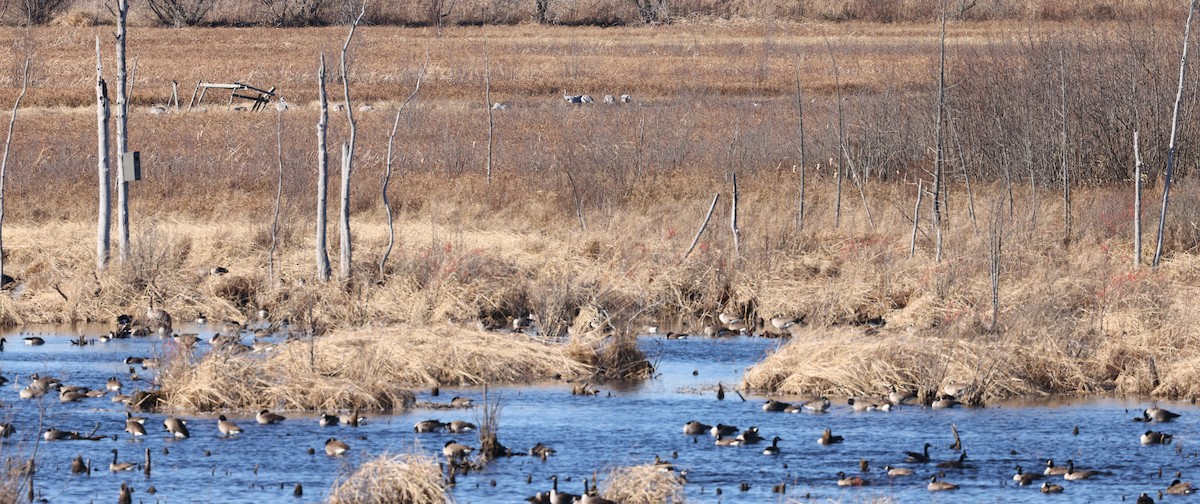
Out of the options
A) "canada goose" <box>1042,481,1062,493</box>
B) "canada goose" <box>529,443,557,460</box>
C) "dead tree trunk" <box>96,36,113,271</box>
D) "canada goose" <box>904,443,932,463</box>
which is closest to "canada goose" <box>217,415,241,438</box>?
→ "canada goose" <box>529,443,557,460</box>

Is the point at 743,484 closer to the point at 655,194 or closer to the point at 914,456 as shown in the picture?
the point at 914,456

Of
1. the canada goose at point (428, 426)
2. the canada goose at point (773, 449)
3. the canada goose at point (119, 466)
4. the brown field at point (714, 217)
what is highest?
the brown field at point (714, 217)

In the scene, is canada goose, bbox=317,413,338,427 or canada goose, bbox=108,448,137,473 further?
canada goose, bbox=317,413,338,427

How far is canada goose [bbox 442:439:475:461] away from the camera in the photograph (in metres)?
16.0

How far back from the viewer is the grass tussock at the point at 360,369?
64.3 feet

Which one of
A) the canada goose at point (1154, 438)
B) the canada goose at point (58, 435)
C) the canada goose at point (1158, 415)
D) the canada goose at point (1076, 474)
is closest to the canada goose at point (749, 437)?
the canada goose at point (1076, 474)

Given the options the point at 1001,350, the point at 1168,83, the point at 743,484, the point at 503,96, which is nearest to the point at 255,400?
the point at 743,484

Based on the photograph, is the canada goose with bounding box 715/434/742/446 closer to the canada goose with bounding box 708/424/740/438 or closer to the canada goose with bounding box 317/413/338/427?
the canada goose with bounding box 708/424/740/438

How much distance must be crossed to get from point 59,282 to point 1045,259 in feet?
58.9

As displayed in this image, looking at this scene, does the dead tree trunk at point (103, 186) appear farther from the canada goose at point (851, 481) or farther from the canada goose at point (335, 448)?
the canada goose at point (851, 481)

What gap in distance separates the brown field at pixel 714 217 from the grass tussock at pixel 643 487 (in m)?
7.30

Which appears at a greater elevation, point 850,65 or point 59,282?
point 850,65

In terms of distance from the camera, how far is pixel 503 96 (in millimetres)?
60812

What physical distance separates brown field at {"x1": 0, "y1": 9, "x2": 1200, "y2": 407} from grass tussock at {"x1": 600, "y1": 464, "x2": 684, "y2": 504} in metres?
7.30
